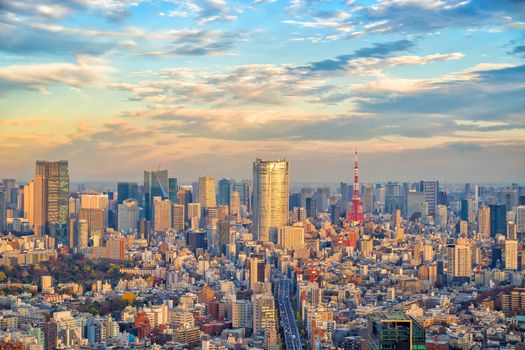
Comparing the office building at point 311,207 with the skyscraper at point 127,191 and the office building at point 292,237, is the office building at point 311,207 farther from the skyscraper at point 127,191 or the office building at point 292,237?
the skyscraper at point 127,191

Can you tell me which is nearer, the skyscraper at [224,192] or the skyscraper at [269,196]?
the skyscraper at [224,192]

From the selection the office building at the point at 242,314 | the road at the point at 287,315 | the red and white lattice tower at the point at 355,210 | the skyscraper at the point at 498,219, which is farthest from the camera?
the red and white lattice tower at the point at 355,210

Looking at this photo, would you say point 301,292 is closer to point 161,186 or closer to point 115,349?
point 115,349

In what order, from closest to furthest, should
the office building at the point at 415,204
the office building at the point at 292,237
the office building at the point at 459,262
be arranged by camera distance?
1. the office building at the point at 459,262
2. the office building at the point at 292,237
3. the office building at the point at 415,204

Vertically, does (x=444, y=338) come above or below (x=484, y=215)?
below


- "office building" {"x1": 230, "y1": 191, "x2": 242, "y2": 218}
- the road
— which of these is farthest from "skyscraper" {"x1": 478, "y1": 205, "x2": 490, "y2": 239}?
"office building" {"x1": 230, "y1": 191, "x2": 242, "y2": 218}

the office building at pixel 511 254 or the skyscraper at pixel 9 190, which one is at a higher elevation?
the skyscraper at pixel 9 190

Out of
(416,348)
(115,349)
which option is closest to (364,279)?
(115,349)

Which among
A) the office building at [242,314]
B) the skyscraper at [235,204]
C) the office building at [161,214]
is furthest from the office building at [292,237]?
the office building at [242,314]

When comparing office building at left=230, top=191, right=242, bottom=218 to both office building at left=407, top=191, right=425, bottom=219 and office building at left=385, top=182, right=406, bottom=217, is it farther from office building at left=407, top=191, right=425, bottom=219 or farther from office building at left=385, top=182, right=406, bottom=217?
office building at left=407, top=191, right=425, bottom=219
